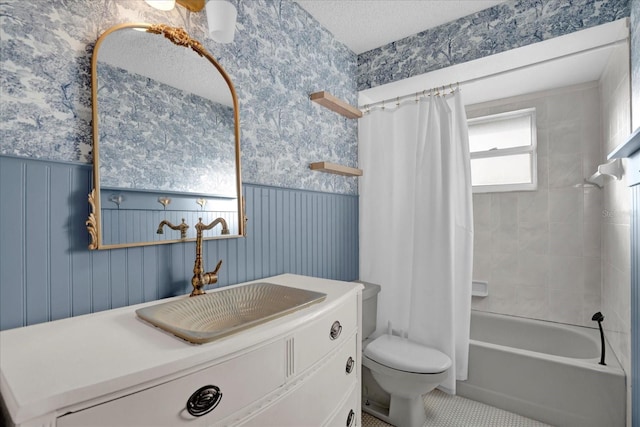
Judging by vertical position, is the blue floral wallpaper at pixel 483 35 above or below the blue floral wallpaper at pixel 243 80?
above

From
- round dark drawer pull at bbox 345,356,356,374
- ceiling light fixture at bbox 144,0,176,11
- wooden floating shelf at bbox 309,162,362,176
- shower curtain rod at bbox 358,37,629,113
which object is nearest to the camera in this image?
ceiling light fixture at bbox 144,0,176,11

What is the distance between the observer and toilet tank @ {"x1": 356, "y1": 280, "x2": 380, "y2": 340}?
6.52 ft

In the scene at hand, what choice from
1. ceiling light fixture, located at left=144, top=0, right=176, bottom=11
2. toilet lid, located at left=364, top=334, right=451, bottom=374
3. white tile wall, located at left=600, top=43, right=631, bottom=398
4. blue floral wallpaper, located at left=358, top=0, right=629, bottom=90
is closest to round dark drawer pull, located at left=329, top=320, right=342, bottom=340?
toilet lid, located at left=364, top=334, right=451, bottom=374

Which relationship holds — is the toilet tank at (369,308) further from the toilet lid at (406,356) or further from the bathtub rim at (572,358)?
the bathtub rim at (572,358)

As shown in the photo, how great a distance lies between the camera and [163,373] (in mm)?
635

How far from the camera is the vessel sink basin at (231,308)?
37.6 inches

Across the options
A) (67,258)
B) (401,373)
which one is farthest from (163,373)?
(401,373)

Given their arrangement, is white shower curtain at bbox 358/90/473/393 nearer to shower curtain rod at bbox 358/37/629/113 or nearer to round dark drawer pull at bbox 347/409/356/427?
shower curtain rod at bbox 358/37/629/113

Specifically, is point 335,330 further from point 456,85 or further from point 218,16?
point 456,85

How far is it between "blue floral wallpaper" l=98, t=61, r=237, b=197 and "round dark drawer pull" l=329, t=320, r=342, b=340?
0.74m

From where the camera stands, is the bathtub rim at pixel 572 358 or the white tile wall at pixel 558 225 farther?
the white tile wall at pixel 558 225

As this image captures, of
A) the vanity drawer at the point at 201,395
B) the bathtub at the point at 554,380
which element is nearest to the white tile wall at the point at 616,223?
the bathtub at the point at 554,380

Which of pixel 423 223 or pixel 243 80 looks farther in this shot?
pixel 423 223

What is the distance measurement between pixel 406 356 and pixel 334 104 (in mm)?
1651
